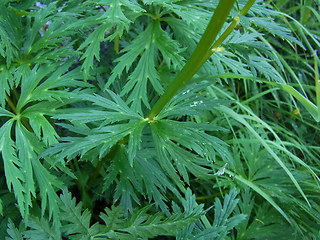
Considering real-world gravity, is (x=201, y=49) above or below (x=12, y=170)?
above

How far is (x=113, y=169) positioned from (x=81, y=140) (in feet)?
0.72

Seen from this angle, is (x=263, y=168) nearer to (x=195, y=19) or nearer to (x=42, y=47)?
(x=195, y=19)

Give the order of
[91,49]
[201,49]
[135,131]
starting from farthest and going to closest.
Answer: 1. [91,49]
2. [135,131]
3. [201,49]

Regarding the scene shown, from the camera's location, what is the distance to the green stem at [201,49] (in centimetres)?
66

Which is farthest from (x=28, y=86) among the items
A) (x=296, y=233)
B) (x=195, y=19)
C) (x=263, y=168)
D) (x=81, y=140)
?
(x=296, y=233)

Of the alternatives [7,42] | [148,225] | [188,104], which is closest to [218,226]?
[148,225]

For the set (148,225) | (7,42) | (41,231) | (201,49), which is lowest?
(41,231)

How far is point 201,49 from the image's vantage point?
72 cm

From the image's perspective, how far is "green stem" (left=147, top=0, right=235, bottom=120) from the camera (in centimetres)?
66

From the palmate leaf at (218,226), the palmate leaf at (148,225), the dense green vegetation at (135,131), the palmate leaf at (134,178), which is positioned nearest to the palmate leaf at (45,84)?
the dense green vegetation at (135,131)

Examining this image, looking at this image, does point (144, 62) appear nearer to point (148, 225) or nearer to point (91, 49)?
point (91, 49)

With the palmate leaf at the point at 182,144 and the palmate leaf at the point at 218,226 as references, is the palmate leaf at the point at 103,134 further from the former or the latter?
the palmate leaf at the point at 218,226

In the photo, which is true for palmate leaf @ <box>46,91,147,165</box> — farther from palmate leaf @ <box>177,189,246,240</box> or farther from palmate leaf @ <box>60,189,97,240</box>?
palmate leaf @ <box>177,189,246,240</box>

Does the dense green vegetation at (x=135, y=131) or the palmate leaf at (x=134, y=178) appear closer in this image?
the dense green vegetation at (x=135, y=131)
